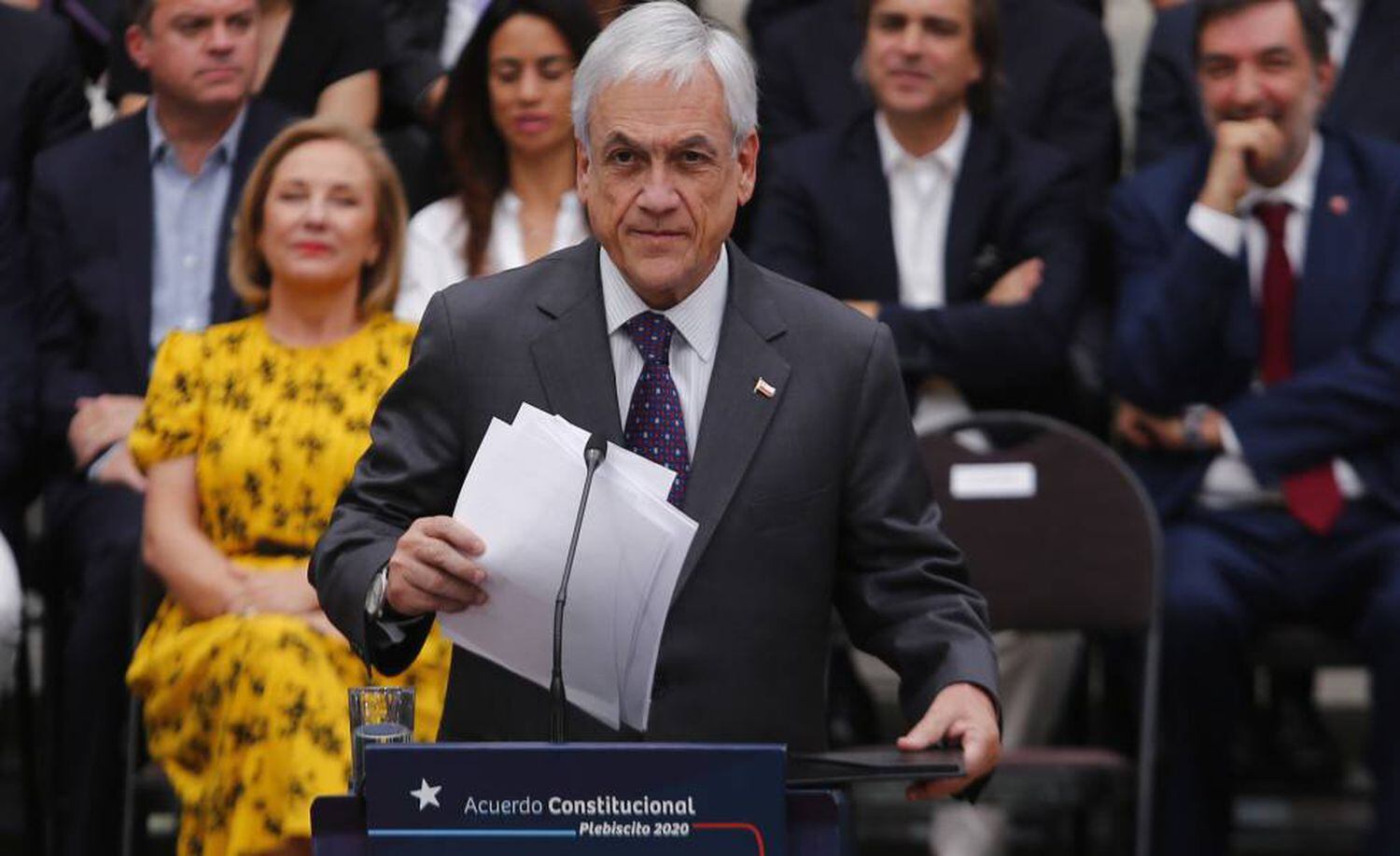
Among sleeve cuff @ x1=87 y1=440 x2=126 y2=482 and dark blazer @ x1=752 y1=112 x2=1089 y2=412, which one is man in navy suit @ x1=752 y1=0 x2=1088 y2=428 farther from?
sleeve cuff @ x1=87 y1=440 x2=126 y2=482

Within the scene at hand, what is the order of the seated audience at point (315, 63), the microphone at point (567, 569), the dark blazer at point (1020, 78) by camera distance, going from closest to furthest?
1. the microphone at point (567, 569)
2. the seated audience at point (315, 63)
3. the dark blazer at point (1020, 78)

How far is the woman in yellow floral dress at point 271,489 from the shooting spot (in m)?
4.37

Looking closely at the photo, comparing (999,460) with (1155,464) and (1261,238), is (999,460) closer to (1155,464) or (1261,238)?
(1155,464)

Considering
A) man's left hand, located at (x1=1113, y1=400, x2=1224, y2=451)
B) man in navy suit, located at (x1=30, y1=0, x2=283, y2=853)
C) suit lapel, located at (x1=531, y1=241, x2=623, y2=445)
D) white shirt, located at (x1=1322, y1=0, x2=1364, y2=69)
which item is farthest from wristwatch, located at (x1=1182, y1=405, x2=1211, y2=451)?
suit lapel, located at (x1=531, y1=241, x2=623, y2=445)

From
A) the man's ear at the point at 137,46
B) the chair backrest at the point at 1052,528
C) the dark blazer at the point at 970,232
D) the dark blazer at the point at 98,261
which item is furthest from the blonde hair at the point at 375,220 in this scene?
the chair backrest at the point at 1052,528

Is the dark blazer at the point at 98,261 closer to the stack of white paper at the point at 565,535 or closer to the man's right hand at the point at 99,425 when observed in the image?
the man's right hand at the point at 99,425

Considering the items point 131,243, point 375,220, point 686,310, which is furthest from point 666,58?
point 131,243

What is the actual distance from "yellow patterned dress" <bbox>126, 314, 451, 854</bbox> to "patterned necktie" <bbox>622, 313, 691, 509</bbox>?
159 cm

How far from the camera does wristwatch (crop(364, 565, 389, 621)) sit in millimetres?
2752

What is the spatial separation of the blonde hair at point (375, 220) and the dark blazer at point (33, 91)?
117 cm

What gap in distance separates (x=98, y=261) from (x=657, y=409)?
294cm

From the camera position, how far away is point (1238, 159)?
5383mm

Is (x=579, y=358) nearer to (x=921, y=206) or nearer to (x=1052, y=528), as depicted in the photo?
(x=1052, y=528)

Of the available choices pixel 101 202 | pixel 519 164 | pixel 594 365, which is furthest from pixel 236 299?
pixel 594 365
